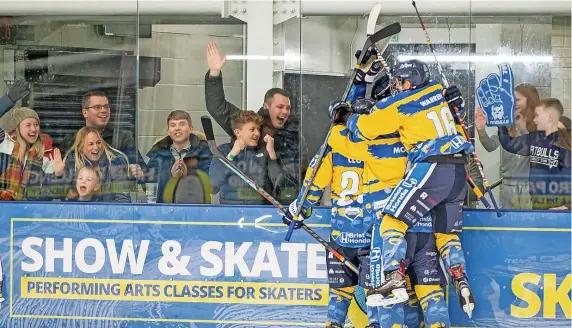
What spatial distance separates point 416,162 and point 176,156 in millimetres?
1344

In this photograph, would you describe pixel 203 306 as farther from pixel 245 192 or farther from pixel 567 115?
pixel 567 115

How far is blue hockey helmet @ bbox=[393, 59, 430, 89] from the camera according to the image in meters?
5.37

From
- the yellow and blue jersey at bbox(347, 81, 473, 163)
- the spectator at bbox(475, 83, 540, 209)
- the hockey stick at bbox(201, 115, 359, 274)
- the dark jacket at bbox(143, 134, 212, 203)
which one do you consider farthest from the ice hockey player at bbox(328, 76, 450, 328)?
the dark jacket at bbox(143, 134, 212, 203)

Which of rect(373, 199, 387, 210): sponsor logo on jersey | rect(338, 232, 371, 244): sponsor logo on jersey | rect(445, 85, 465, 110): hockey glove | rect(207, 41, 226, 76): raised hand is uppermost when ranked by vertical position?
rect(207, 41, 226, 76): raised hand

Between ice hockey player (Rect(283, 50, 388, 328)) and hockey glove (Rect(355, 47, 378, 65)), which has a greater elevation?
hockey glove (Rect(355, 47, 378, 65))

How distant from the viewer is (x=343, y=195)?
18.2 ft

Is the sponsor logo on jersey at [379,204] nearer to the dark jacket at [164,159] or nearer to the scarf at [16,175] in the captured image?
the dark jacket at [164,159]

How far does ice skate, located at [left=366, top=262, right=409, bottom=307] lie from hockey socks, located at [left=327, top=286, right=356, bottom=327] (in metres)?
0.27

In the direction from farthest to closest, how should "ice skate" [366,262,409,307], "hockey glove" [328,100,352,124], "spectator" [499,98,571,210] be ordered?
"spectator" [499,98,571,210] → "hockey glove" [328,100,352,124] → "ice skate" [366,262,409,307]

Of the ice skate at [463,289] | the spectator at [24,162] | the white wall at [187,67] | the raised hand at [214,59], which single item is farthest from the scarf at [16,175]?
the ice skate at [463,289]

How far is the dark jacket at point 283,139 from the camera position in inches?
227

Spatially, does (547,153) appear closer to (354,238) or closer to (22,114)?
(354,238)

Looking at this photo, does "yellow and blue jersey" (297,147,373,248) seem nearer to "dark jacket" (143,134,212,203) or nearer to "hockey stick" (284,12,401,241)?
"hockey stick" (284,12,401,241)

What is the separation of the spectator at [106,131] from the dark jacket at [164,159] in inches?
2.3
